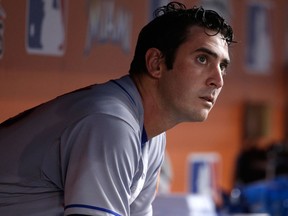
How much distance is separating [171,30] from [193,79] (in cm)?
14

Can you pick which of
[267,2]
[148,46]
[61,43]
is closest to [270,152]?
[267,2]

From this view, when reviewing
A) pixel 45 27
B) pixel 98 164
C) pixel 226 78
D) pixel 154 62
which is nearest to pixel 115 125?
pixel 98 164

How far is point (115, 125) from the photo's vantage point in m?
1.64

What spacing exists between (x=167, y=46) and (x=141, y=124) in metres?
0.21

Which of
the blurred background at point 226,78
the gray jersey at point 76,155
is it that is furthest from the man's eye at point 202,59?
the blurred background at point 226,78

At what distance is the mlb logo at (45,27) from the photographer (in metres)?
2.54

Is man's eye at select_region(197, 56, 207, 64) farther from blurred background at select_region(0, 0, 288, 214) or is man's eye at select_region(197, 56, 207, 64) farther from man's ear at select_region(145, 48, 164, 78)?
blurred background at select_region(0, 0, 288, 214)

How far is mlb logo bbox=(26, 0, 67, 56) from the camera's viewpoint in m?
A: 2.54

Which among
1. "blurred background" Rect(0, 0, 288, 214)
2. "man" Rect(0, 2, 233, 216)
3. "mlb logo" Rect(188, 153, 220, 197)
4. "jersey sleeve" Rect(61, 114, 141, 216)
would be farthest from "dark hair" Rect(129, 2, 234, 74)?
"mlb logo" Rect(188, 153, 220, 197)

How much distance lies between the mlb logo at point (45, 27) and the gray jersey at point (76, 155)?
30.5 inches

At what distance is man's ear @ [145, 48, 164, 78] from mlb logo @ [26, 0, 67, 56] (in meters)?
0.74

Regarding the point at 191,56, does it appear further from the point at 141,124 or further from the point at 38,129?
the point at 38,129

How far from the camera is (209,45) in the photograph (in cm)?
188

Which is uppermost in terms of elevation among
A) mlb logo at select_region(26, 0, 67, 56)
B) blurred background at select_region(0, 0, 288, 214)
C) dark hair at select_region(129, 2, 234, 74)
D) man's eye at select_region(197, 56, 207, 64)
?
dark hair at select_region(129, 2, 234, 74)
